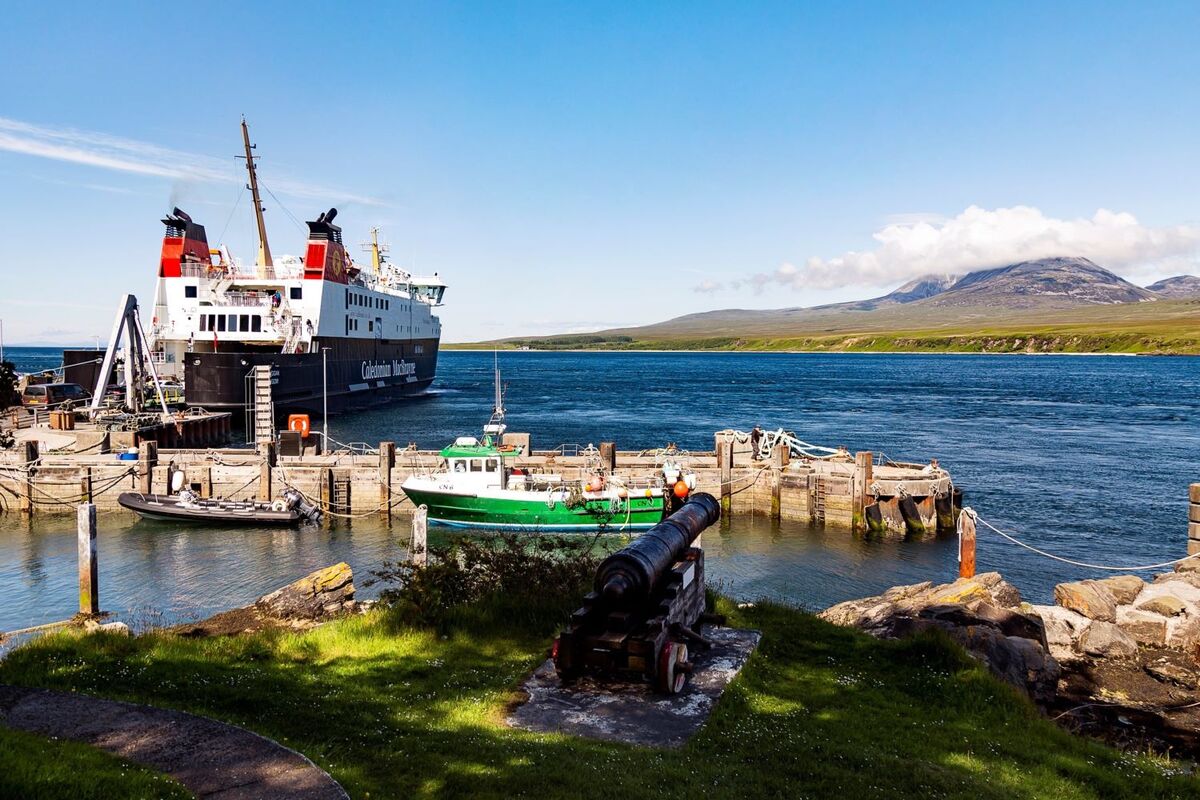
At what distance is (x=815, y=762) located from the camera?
24.5 feet

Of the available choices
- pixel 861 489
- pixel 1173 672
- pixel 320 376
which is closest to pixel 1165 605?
pixel 1173 672

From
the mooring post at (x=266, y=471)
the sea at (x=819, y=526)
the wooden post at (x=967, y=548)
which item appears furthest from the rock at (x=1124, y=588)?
the mooring post at (x=266, y=471)

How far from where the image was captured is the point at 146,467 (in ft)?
99.5

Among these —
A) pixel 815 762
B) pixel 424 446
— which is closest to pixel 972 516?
pixel 815 762

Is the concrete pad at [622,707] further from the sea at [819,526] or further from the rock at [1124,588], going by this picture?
the rock at [1124,588]

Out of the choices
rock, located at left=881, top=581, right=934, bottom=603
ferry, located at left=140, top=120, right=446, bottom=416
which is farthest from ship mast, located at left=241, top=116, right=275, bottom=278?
rock, located at left=881, top=581, right=934, bottom=603

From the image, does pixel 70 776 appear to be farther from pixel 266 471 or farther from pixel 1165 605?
pixel 266 471

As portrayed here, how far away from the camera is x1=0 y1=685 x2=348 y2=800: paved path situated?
649 cm

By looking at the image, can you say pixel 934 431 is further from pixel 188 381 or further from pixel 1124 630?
pixel 188 381

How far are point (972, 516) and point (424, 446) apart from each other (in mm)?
34510

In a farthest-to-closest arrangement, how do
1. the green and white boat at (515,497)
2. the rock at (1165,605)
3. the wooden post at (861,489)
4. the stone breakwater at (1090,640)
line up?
the wooden post at (861,489)
the green and white boat at (515,497)
the rock at (1165,605)
the stone breakwater at (1090,640)

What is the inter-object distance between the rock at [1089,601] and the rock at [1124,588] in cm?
55

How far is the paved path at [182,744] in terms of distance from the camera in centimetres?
649

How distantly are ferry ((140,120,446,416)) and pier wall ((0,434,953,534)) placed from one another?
61.4 ft
